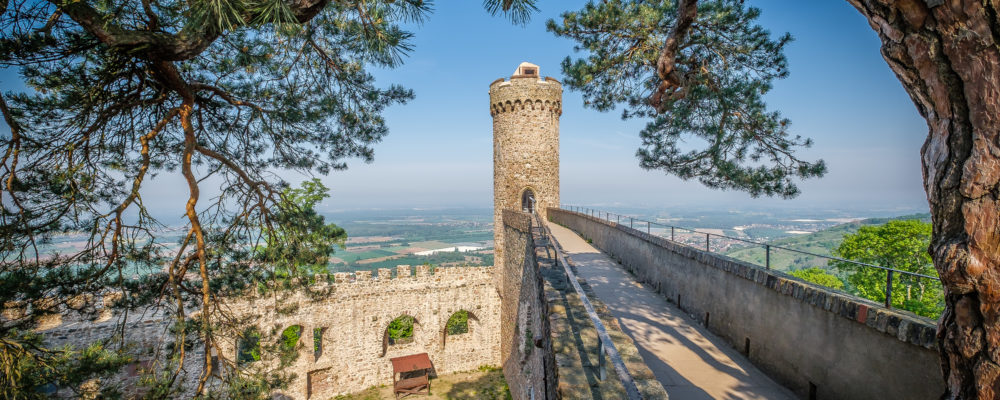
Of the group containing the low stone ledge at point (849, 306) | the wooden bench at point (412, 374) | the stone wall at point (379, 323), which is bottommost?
the wooden bench at point (412, 374)

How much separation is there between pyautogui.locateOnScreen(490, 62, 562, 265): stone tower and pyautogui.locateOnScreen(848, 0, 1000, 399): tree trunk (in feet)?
52.0

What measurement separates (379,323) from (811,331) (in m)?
13.7

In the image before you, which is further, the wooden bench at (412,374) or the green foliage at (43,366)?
the wooden bench at (412,374)

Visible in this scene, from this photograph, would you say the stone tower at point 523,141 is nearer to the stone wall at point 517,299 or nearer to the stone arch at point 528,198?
the stone arch at point 528,198

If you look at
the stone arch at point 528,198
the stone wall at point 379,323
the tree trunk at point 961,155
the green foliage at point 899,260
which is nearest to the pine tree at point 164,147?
the tree trunk at point 961,155

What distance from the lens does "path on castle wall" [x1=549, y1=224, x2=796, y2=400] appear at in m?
4.26

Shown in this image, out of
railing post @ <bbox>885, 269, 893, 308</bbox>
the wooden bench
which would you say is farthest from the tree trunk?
the wooden bench

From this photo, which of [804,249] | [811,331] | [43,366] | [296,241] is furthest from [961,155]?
[804,249]

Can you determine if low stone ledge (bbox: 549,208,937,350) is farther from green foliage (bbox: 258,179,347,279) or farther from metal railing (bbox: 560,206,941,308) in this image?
green foliage (bbox: 258,179,347,279)

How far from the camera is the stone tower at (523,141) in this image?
18.3 meters

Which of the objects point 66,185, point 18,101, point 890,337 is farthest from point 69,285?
point 890,337

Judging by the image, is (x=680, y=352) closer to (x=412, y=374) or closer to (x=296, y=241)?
(x=296, y=241)

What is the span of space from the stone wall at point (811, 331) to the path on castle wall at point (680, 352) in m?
0.24

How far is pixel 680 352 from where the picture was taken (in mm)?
5230
